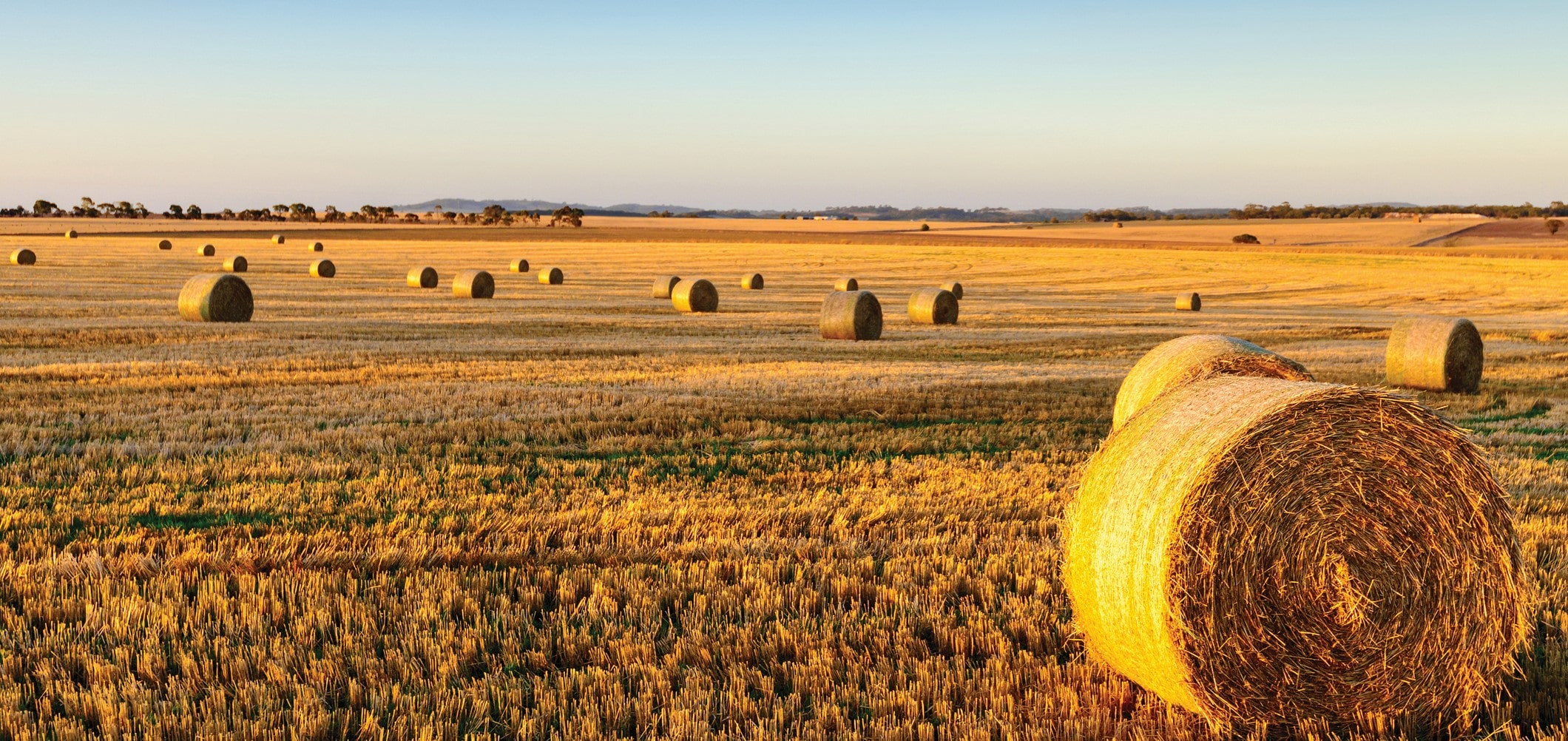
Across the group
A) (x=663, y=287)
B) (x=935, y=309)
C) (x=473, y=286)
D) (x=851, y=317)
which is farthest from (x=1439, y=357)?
(x=473, y=286)

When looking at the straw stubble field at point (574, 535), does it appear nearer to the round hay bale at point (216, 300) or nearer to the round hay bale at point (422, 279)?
the round hay bale at point (216, 300)

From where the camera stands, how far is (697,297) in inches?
1193

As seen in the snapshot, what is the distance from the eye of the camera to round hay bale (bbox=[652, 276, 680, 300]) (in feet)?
115

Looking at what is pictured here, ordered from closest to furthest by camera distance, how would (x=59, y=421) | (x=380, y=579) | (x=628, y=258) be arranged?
(x=380, y=579)
(x=59, y=421)
(x=628, y=258)

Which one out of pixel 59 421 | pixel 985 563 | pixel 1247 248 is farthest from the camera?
pixel 1247 248

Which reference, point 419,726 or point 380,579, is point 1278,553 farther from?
point 380,579

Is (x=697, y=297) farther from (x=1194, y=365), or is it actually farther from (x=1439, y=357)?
(x=1194, y=365)

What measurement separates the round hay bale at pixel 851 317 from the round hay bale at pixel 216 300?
1124cm

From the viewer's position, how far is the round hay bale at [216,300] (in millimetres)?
23828

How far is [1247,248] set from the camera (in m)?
71.2

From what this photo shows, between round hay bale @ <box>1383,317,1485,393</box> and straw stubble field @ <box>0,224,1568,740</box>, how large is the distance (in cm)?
35

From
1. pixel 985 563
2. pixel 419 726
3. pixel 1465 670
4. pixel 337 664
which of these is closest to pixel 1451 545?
pixel 1465 670

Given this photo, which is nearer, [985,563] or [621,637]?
[621,637]

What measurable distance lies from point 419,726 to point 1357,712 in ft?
12.3
